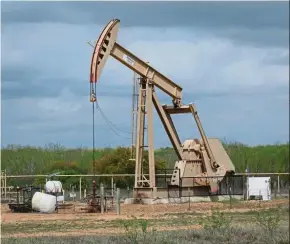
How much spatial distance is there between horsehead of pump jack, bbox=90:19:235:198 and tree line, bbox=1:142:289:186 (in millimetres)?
5706

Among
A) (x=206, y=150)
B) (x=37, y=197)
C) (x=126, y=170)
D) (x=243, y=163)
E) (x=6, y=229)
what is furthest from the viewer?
(x=243, y=163)

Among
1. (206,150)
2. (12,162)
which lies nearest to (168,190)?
(206,150)

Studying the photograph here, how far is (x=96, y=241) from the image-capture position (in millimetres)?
14414

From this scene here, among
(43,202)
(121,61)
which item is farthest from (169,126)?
(43,202)

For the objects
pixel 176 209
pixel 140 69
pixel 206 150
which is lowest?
pixel 176 209

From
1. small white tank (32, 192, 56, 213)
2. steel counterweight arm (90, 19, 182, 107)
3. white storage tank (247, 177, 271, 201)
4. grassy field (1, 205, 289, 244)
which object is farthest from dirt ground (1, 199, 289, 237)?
steel counterweight arm (90, 19, 182, 107)

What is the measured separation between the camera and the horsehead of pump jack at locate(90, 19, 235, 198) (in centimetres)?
3008

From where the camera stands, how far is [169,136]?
33.2m

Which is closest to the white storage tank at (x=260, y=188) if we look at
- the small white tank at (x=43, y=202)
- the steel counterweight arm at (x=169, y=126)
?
the steel counterweight arm at (x=169, y=126)

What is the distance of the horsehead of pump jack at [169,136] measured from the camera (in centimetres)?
3008

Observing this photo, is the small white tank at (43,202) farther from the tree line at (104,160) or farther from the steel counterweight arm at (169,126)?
the tree line at (104,160)

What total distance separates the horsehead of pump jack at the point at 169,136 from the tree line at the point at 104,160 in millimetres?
5706

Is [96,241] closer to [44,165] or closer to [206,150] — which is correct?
[206,150]

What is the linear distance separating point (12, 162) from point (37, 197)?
72.9ft
